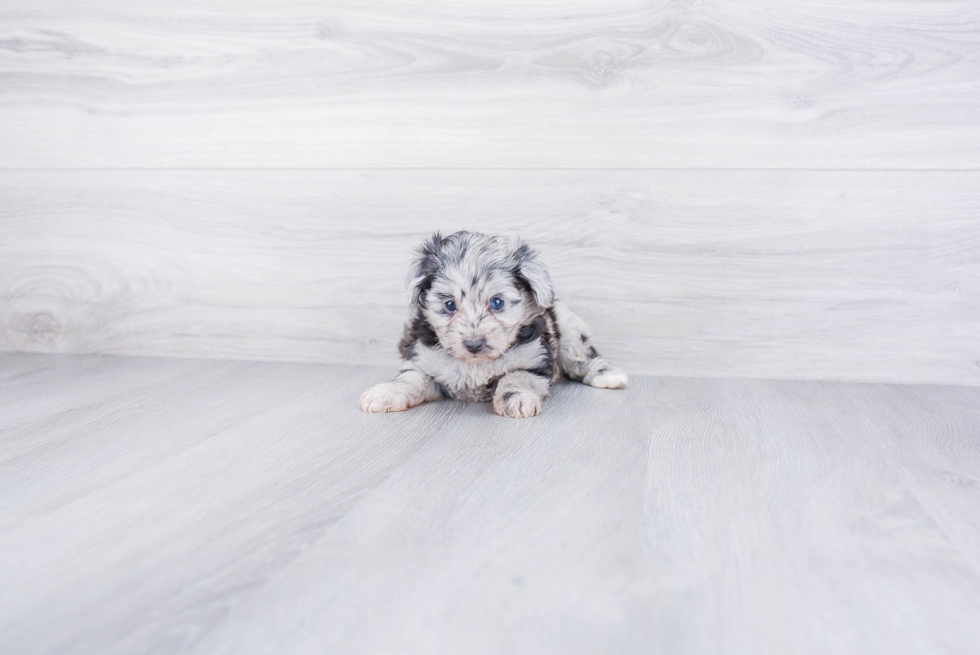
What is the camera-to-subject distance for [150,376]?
7.38ft

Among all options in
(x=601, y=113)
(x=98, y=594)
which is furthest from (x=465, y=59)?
(x=98, y=594)

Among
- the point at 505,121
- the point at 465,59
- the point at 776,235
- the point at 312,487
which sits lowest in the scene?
the point at 312,487

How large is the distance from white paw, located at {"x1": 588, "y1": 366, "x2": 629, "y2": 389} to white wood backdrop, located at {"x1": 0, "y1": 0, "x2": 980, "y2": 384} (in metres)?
0.20

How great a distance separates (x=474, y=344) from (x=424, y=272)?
24 cm

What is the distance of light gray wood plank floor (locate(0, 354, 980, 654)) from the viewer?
2.79 feet

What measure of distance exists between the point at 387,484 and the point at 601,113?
1439 mm

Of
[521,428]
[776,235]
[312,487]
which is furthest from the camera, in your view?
[776,235]

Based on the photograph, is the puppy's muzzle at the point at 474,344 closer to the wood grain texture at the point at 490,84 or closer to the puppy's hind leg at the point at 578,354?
the puppy's hind leg at the point at 578,354

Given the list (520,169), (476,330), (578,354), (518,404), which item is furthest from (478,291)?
(520,169)

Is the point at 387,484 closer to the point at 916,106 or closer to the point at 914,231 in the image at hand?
the point at 914,231

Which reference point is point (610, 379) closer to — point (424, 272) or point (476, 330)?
point (476, 330)

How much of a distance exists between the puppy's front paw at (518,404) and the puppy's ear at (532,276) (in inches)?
9.7

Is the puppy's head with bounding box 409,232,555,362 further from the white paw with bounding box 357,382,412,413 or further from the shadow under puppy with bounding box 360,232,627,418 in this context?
the white paw with bounding box 357,382,412,413

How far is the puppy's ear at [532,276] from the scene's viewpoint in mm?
1847
